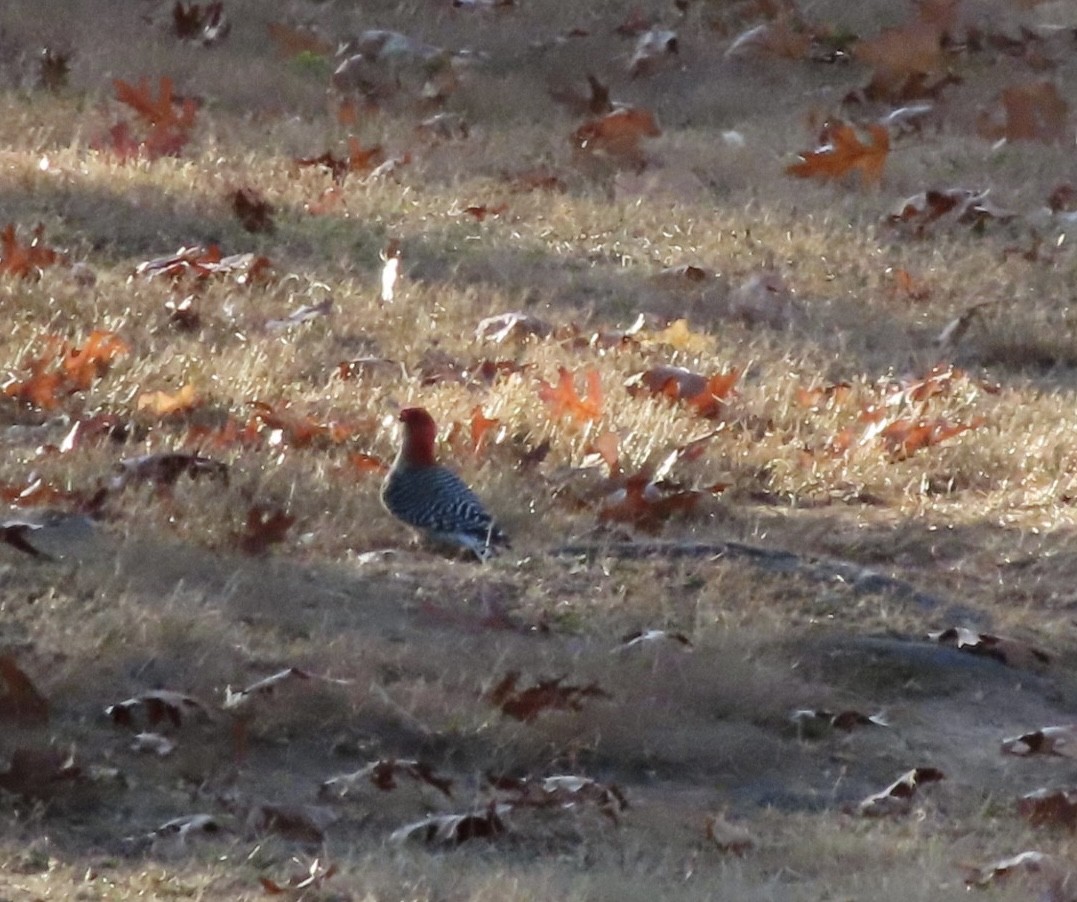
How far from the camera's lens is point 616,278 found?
10.9 m

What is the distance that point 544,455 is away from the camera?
321 inches

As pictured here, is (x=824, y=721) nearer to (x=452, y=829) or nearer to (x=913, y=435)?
(x=452, y=829)

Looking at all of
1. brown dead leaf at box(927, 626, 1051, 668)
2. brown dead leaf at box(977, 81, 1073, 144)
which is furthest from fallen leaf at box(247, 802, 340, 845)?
brown dead leaf at box(977, 81, 1073, 144)

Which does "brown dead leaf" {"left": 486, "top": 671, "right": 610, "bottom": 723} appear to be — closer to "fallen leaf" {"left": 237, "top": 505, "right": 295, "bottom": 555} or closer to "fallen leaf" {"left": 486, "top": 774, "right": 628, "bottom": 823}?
"fallen leaf" {"left": 486, "top": 774, "right": 628, "bottom": 823}

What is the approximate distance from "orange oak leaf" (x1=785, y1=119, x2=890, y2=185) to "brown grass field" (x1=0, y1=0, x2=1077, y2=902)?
6cm

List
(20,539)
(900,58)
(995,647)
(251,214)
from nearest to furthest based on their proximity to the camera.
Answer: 1. (20,539)
2. (995,647)
3. (251,214)
4. (900,58)

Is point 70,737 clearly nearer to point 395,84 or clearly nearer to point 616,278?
point 616,278

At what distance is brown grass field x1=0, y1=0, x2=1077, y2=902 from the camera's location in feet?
17.8

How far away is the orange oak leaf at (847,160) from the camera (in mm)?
12344

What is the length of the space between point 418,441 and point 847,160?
5.83 metres

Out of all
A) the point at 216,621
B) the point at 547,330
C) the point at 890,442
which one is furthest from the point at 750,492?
the point at 216,621

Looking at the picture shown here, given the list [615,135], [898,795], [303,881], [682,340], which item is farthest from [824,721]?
[615,135]

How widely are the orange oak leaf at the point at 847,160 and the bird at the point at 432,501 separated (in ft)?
18.3

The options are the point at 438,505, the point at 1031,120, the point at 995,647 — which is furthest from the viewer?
the point at 1031,120
